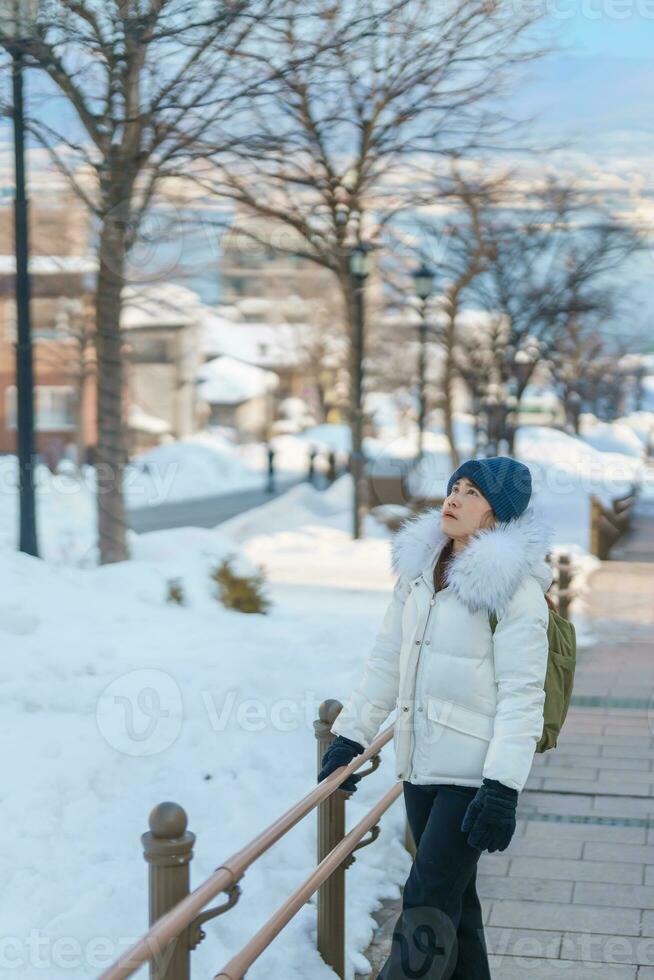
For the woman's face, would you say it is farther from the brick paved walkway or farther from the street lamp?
the street lamp

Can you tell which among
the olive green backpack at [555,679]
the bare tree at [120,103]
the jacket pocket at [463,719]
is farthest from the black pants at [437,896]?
the bare tree at [120,103]

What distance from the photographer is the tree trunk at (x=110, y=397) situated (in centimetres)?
1130

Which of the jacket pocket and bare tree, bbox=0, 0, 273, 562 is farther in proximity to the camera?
bare tree, bbox=0, 0, 273, 562

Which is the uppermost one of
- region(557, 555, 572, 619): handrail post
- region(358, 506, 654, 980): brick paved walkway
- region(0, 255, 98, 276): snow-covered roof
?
region(0, 255, 98, 276): snow-covered roof

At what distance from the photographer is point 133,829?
17.4ft

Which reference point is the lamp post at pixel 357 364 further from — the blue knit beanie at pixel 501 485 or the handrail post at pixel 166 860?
the handrail post at pixel 166 860

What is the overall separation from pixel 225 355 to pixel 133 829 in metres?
90.5

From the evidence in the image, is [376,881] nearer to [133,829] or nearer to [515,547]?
[133,829]

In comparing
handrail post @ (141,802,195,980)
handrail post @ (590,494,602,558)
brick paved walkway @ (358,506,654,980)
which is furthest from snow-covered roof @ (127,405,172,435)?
handrail post @ (141,802,195,980)

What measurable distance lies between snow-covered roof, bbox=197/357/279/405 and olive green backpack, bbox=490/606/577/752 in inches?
3137

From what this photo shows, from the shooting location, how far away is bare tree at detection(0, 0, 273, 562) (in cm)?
880

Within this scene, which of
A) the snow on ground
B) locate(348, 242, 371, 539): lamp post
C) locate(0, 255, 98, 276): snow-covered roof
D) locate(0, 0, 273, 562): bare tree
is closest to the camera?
the snow on ground

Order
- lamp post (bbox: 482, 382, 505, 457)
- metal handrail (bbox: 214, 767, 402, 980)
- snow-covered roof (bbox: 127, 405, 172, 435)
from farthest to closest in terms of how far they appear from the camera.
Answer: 1. snow-covered roof (bbox: 127, 405, 172, 435)
2. lamp post (bbox: 482, 382, 505, 457)
3. metal handrail (bbox: 214, 767, 402, 980)

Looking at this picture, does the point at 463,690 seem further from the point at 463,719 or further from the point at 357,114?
the point at 357,114
